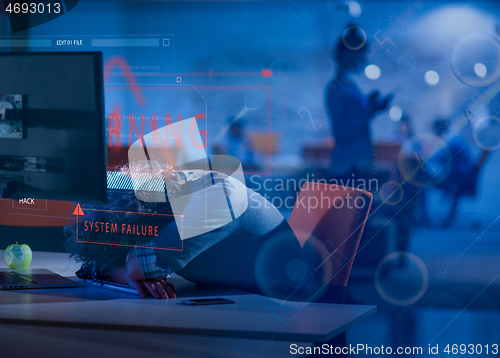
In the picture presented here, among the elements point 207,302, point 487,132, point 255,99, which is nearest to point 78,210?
point 207,302

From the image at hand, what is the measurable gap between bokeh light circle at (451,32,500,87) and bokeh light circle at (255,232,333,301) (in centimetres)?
241

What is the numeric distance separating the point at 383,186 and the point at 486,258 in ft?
4.55

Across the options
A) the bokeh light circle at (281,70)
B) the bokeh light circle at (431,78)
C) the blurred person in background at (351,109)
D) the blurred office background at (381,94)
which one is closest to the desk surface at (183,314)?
the blurred office background at (381,94)

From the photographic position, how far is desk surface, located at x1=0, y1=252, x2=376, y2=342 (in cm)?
78

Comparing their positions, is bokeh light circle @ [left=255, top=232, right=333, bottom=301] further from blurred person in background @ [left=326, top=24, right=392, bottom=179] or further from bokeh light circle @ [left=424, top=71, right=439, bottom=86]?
bokeh light circle @ [left=424, top=71, right=439, bottom=86]

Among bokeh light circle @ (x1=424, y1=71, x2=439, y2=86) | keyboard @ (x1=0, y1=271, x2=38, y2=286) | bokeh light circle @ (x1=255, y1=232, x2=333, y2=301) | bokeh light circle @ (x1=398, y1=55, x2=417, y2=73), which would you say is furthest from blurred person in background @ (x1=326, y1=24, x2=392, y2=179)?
keyboard @ (x1=0, y1=271, x2=38, y2=286)

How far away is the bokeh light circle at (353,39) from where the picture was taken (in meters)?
2.92

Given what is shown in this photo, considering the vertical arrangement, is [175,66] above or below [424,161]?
above

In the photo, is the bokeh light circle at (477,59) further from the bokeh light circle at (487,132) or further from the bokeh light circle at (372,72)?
the bokeh light circle at (372,72)

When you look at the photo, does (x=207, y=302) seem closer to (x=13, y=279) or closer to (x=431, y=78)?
(x=13, y=279)

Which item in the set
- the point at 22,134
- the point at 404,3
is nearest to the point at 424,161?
the point at 404,3

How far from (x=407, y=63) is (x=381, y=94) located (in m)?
0.34

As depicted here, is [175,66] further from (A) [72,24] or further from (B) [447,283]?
(B) [447,283]

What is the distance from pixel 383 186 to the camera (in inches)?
111
